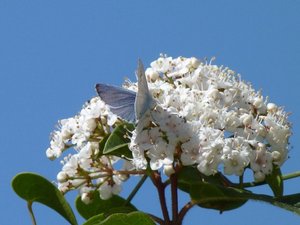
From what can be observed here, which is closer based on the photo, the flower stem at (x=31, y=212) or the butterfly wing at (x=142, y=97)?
the butterfly wing at (x=142, y=97)

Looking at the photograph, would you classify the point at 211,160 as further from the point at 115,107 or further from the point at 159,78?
the point at 159,78

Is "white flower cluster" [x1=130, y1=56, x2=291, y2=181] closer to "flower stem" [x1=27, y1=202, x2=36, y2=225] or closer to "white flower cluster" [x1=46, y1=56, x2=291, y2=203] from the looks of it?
"white flower cluster" [x1=46, y1=56, x2=291, y2=203]

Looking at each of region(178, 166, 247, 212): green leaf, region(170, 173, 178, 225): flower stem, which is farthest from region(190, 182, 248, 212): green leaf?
region(170, 173, 178, 225): flower stem

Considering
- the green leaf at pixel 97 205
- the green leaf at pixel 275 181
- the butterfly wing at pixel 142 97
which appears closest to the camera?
the butterfly wing at pixel 142 97

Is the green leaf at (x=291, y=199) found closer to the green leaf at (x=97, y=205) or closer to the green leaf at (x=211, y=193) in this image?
the green leaf at (x=211, y=193)

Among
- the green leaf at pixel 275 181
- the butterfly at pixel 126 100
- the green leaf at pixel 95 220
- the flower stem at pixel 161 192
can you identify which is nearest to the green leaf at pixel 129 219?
the flower stem at pixel 161 192

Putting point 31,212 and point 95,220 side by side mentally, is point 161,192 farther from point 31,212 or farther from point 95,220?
point 31,212

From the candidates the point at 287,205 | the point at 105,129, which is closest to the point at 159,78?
the point at 105,129
